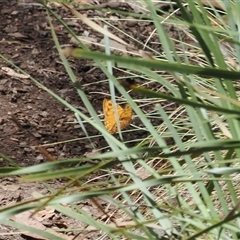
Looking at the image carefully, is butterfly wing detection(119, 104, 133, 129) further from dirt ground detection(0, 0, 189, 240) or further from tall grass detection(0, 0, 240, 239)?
tall grass detection(0, 0, 240, 239)

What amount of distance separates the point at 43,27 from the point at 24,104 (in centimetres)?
66

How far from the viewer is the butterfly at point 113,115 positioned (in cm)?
253

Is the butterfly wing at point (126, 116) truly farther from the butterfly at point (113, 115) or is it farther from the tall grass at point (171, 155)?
the tall grass at point (171, 155)

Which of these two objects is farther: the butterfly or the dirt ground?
the dirt ground

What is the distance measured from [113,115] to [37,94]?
0.63 meters

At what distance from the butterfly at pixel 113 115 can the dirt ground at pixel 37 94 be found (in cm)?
11

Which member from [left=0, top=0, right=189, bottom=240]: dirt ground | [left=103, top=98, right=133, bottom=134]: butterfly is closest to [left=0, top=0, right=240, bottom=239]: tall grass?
[left=103, top=98, right=133, bottom=134]: butterfly

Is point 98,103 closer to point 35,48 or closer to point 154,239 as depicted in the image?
point 35,48

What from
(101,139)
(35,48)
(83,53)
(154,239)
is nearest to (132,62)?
(83,53)

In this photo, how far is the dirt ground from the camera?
8.89ft

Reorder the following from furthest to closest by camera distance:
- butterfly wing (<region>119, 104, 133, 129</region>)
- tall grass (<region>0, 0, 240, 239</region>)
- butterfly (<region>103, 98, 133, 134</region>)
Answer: butterfly wing (<region>119, 104, 133, 129</region>) → butterfly (<region>103, 98, 133, 134</region>) → tall grass (<region>0, 0, 240, 239</region>)

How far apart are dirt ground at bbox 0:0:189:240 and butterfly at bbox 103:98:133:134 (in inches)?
4.2

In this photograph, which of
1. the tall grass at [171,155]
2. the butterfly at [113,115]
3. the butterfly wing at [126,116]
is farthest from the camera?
the butterfly wing at [126,116]

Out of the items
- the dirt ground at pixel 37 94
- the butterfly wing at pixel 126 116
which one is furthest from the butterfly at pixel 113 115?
the dirt ground at pixel 37 94
